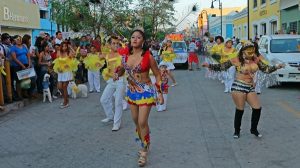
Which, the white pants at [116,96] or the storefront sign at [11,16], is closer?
the white pants at [116,96]

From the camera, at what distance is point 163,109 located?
10594mm

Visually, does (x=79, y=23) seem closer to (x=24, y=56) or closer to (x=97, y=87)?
(x=97, y=87)

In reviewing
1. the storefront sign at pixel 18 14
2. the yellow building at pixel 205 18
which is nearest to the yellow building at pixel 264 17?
the storefront sign at pixel 18 14

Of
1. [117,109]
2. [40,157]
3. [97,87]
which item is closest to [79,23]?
[97,87]

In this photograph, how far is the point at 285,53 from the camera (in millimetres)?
15312

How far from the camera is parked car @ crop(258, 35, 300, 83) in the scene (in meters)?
14.3

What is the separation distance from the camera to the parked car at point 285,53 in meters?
14.3

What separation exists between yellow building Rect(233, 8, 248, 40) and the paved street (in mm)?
32813

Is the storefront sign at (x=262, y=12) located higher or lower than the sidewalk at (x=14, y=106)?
higher

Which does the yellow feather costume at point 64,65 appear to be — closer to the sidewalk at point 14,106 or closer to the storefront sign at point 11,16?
the sidewalk at point 14,106

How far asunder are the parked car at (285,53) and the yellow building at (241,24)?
26.8 meters

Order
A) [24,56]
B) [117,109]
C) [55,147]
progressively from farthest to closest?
1. [24,56]
2. [117,109]
3. [55,147]

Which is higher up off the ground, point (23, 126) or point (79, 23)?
point (79, 23)

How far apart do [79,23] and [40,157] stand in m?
18.9
